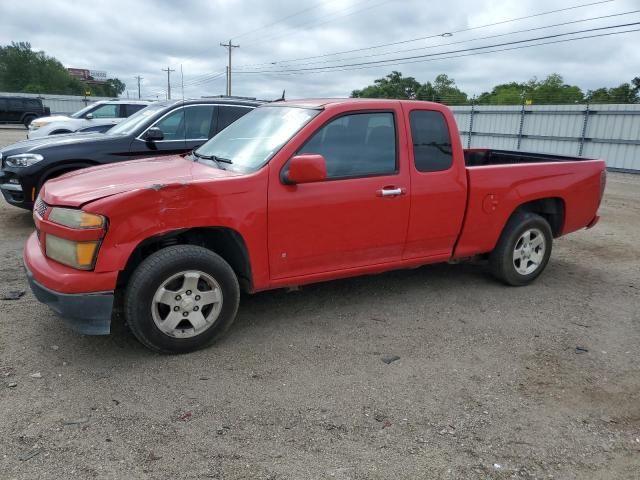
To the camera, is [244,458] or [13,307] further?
[13,307]

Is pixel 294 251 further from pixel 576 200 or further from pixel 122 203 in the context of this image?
pixel 576 200

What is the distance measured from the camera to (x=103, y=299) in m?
3.35

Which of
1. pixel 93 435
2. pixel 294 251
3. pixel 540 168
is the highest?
pixel 540 168

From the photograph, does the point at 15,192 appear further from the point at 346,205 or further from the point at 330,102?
the point at 346,205

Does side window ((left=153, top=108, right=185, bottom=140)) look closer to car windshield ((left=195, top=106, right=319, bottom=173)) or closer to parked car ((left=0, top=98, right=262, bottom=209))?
parked car ((left=0, top=98, right=262, bottom=209))

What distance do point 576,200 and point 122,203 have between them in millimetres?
4606

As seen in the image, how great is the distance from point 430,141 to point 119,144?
4289 mm

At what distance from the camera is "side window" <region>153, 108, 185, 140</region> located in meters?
7.25

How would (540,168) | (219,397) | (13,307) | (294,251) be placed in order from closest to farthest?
(219,397) < (294,251) < (13,307) < (540,168)

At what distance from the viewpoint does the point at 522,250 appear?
5305 mm

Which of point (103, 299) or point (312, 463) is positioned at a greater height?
point (103, 299)

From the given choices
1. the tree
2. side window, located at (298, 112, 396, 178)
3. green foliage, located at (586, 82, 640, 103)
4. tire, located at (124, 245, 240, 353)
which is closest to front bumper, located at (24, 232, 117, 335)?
tire, located at (124, 245, 240, 353)

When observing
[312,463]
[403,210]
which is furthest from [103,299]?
[403,210]

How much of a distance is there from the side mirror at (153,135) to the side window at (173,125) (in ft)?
0.93
